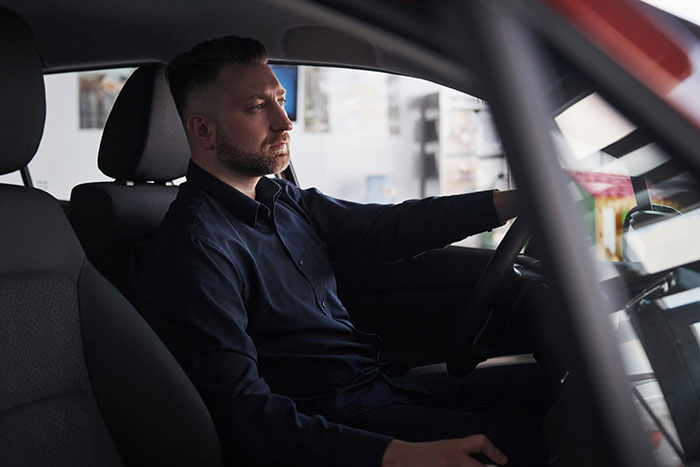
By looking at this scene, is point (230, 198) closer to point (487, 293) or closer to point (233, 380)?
point (233, 380)

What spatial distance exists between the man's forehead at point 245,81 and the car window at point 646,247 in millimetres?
1042

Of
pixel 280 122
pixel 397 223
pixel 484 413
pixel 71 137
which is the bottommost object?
pixel 484 413

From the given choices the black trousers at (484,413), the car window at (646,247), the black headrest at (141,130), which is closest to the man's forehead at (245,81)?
the black headrest at (141,130)

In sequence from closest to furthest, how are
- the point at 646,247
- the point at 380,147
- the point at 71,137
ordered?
the point at 646,247 → the point at 71,137 → the point at 380,147

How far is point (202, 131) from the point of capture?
1.60 meters

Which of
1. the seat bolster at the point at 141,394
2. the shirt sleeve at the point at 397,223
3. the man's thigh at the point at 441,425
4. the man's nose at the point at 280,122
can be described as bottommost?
the man's thigh at the point at 441,425

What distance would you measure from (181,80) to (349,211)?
491mm

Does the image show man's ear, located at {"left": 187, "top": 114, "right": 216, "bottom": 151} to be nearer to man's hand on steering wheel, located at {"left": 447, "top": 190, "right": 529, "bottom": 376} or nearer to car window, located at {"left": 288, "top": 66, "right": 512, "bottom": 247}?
man's hand on steering wheel, located at {"left": 447, "top": 190, "right": 529, "bottom": 376}

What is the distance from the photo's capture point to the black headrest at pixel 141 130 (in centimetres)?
172

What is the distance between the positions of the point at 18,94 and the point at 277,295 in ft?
1.93

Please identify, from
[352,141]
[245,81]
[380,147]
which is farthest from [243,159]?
[380,147]

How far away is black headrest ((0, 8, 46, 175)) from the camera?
1.24 metres

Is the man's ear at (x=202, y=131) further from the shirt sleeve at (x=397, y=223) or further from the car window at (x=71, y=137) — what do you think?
the car window at (x=71, y=137)

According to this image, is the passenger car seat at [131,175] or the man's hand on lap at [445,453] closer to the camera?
the man's hand on lap at [445,453]
